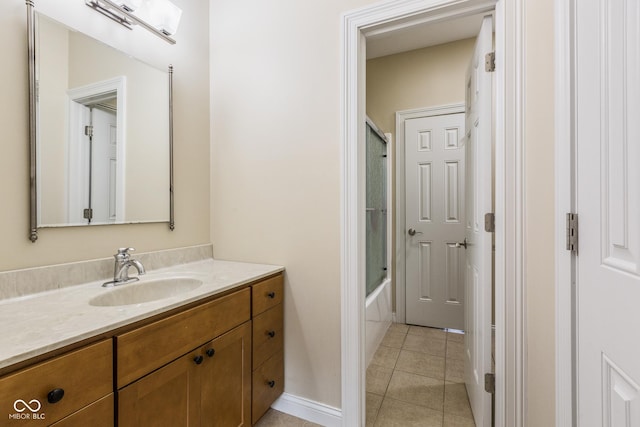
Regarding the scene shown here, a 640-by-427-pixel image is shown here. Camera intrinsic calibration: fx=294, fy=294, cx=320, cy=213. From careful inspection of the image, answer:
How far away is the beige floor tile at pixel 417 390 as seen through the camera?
175 centimetres

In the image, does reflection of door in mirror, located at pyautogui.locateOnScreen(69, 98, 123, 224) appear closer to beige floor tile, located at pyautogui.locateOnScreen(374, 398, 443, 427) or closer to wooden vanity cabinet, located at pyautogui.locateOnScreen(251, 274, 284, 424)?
wooden vanity cabinet, located at pyautogui.locateOnScreen(251, 274, 284, 424)

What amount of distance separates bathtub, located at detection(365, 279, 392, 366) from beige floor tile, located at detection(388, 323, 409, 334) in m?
0.05

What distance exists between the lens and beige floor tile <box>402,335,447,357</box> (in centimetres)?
237

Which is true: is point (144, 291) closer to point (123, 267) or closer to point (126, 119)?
point (123, 267)

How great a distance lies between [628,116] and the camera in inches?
24.6

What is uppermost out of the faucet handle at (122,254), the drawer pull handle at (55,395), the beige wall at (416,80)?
the beige wall at (416,80)

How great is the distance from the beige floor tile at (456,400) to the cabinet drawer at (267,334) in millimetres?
1043

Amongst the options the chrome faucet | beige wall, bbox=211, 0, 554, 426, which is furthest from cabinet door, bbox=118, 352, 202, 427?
beige wall, bbox=211, 0, 554, 426

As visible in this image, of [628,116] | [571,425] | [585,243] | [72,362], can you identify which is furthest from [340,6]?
Answer: [571,425]

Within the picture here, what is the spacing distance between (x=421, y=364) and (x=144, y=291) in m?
1.91

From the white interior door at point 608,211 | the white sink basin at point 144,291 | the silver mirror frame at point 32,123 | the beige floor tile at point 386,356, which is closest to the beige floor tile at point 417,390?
the beige floor tile at point 386,356

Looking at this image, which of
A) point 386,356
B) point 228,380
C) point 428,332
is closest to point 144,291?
point 228,380

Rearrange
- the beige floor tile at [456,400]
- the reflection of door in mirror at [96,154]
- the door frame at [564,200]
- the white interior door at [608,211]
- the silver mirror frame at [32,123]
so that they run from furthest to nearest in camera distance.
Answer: the beige floor tile at [456,400] → the reflection of door in mirror at [96,154] → the silver mirror frame at [32,123] → the door frame at [564,200] → the white interior door at [608,211]

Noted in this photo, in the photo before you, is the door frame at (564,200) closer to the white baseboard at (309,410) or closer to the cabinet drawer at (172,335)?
the white baseboard at (309,410)
